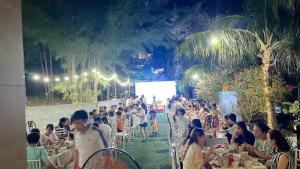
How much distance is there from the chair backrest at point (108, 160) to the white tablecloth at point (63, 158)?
915mm

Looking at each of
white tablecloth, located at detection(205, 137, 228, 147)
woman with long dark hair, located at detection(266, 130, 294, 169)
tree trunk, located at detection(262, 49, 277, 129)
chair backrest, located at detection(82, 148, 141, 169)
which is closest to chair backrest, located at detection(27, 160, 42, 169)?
chair backrest, located at detection(82, 148, 141, 169)

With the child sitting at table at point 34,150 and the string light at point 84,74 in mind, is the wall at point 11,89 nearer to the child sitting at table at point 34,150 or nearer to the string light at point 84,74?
the child sitting at table at point 34,150

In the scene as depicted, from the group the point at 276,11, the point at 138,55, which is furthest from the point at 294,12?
the point at 138,55

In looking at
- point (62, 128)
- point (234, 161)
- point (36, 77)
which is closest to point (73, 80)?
point (36, 77)

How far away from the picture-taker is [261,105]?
6.26 m

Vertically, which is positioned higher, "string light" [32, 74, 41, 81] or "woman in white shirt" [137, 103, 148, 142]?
"string light" [32, 74, 41, 81]

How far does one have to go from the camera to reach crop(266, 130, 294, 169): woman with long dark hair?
3270 millimetres

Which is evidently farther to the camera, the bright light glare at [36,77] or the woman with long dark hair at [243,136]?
the bright light glare at [36,77]

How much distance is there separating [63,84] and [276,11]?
4.84 meters

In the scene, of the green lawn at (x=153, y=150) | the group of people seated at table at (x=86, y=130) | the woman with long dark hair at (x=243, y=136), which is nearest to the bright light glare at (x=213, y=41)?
the woman with long dark hair at (x=243, y=136)

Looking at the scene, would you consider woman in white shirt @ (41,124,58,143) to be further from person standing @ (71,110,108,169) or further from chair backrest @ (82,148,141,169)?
chair backrest @ (82,148,141,169)

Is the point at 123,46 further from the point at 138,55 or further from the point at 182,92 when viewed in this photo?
the point at 182,92

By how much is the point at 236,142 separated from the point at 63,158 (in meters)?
2.38

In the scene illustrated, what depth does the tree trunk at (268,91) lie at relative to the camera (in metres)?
5.96
